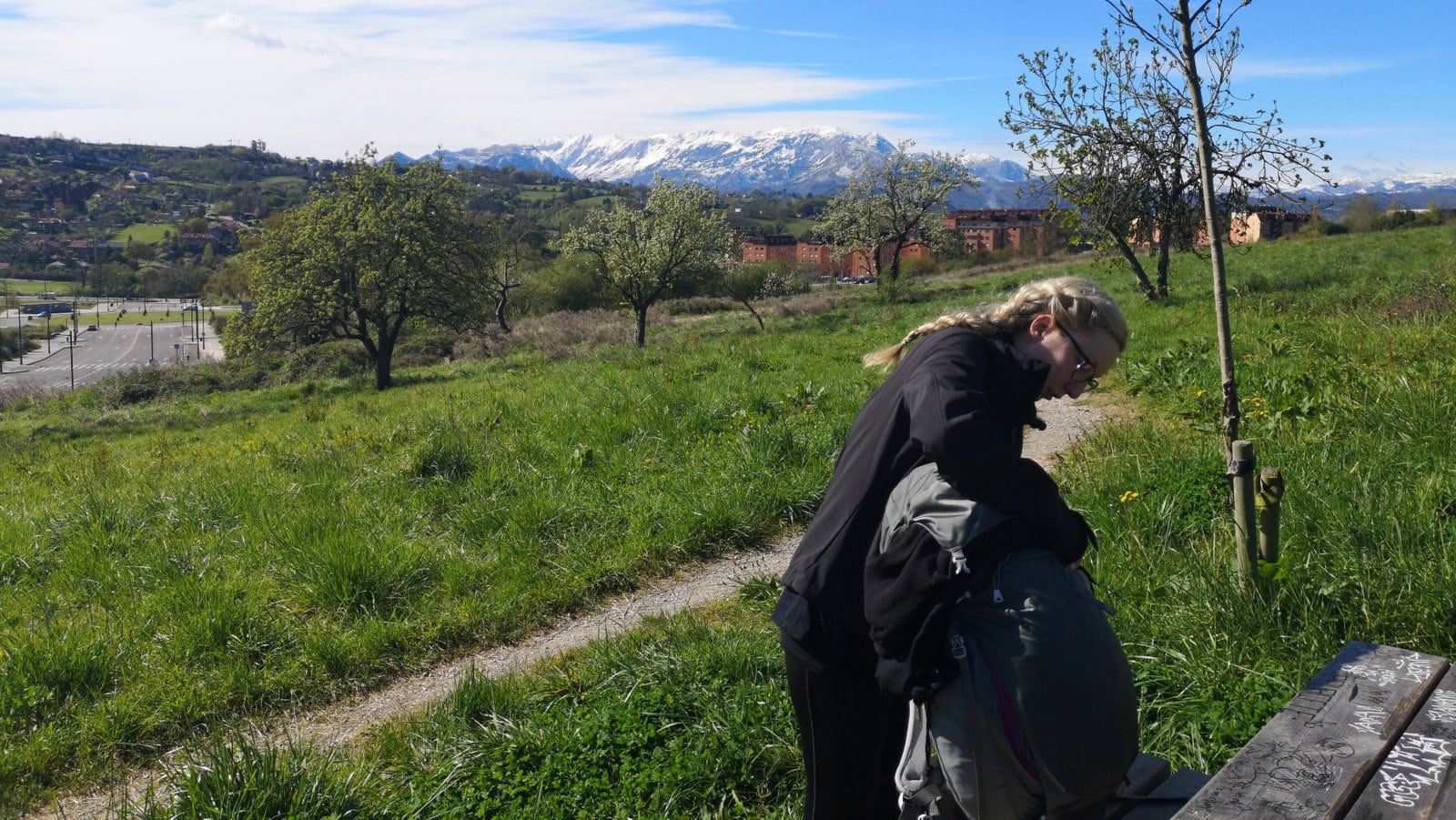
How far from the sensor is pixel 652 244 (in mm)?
34781

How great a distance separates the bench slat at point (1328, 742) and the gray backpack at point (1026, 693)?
0.24 metres

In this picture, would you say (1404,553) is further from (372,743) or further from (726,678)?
(372,743)

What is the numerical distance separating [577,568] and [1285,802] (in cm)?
475

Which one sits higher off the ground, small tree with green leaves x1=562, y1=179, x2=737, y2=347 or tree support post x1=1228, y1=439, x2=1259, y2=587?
small tree with green leaves x1=562, y1=179, x2=737, y2=347

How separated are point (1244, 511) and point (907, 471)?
2106mm

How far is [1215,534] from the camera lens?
458 cm

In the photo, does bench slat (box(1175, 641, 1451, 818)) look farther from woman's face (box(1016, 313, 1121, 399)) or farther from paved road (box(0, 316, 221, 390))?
paved road (box(0, 316, 221, 390))

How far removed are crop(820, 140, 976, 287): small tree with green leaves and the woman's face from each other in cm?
4256

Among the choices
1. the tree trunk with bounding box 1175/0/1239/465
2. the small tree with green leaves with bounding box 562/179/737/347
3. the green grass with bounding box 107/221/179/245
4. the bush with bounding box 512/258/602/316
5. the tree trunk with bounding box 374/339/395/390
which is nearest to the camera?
the tree trunk with bounding box 1175/0/1239/465

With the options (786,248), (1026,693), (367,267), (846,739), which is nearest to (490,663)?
(846,739)

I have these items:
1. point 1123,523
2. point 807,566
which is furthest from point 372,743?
point 1123,523

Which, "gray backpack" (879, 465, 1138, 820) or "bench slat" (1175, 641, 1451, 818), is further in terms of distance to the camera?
"gray backpack" (879, 465, 1138, 820)

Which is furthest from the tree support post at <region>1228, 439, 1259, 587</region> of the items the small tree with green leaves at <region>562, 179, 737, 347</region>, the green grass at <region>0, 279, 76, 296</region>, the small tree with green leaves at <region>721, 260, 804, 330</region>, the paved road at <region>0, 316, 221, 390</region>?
the green grass at <region>0, 279, 76, 296</region>

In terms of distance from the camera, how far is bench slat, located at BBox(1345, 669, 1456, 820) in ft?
5.77
